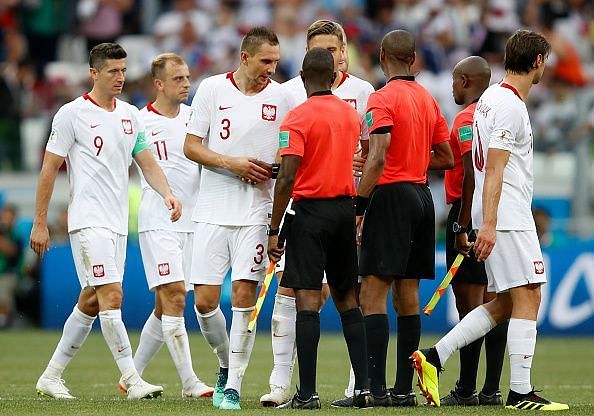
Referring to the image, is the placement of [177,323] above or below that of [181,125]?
below

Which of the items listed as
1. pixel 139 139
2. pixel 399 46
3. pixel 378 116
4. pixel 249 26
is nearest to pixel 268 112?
pixel 378 116

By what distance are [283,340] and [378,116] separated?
1805 mm

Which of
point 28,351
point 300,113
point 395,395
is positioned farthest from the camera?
point 28,351

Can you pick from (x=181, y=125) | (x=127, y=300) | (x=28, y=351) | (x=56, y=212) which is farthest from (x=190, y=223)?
(x=56, y=212)

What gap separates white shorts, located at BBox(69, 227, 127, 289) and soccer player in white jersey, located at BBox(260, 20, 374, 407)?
1329mm

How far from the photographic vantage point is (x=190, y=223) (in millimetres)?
11320

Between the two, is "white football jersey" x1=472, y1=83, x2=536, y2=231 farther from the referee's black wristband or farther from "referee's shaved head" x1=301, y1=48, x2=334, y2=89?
"referee's shaved head" x1=301, y1=48, x2=334, y2=89

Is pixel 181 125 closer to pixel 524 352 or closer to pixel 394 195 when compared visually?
pixel 394 195

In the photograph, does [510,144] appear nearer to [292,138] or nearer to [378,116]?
[378,116]

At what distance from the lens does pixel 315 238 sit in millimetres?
9086

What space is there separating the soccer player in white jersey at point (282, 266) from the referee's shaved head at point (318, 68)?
0.69 meters

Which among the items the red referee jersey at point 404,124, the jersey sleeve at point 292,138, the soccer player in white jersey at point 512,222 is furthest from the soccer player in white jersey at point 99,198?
the soccer player in white jersey at point 512,222

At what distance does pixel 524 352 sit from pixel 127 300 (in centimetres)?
1025

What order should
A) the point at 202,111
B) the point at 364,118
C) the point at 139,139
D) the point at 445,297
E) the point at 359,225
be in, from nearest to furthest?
the point at 202,111, the point at 359,225, the point at 364,118, the point at 139,139, the point at 445,297
